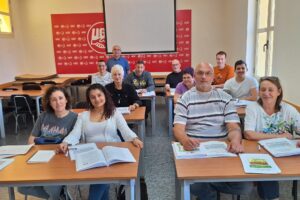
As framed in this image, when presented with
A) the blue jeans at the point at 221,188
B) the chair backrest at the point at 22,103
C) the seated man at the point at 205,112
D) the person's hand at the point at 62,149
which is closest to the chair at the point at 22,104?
the chair backrest at the point at 22,103

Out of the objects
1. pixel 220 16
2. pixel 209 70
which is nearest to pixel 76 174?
pixel 209 70

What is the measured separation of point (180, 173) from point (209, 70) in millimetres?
981

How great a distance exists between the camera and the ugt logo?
23.7 feet

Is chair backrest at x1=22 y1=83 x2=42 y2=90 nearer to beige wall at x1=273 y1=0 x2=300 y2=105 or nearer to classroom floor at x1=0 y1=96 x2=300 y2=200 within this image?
classroom floor at x1=0 y1=96 x2=300 y2=200

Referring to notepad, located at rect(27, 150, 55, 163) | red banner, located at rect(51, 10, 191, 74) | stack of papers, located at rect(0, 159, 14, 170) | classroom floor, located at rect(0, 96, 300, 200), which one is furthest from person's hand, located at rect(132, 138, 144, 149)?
red banner, located at rect(51, 10, 191, 74)

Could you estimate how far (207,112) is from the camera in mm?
2314

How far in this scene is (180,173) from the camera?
5.39ft

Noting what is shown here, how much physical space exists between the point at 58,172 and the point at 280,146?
150 centimetres

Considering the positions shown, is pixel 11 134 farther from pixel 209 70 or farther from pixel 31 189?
pixel 209 70

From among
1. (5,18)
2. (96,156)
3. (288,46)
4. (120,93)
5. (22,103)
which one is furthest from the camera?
(5,18)

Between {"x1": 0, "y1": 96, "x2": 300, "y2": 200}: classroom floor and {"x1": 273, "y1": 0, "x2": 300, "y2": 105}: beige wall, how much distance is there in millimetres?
1361

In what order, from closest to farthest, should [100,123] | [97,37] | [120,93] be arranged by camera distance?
[100,123] → [120,93] → [97,37]

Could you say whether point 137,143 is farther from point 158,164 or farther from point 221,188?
point 158,164

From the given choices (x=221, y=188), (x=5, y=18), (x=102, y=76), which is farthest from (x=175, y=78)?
(x=5, y=18)
